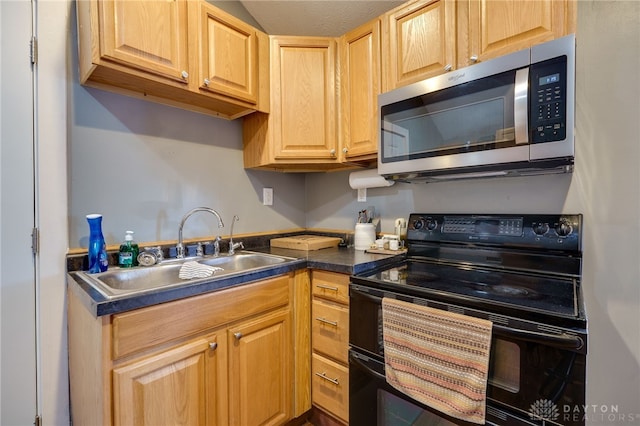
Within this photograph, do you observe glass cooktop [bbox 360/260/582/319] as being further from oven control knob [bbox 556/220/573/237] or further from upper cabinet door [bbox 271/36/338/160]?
upper cabinet door [bbox 271/36/338/160]

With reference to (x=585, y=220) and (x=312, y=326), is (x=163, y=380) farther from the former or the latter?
(x=585, y=220)

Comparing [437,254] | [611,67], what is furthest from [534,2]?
[437,254]

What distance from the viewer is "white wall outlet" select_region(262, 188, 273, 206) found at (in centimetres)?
211

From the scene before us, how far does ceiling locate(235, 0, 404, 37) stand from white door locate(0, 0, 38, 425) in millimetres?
1240

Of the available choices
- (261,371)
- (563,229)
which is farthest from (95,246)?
(563,229)

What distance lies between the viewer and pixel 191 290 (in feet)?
3.67

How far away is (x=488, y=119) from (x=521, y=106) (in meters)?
0.12

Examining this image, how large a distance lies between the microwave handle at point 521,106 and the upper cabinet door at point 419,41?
1.02 ft

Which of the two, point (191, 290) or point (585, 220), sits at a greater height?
point (585, 220)

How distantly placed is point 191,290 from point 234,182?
3.16 feet

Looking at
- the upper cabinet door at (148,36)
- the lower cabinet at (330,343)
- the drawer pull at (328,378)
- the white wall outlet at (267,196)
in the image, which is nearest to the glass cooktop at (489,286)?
the lower cabinet at (330,343)

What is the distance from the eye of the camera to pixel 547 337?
0.82 metres

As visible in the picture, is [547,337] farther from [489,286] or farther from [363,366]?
[363,366]

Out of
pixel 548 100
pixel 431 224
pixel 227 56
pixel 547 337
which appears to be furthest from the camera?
pixel 431 224
